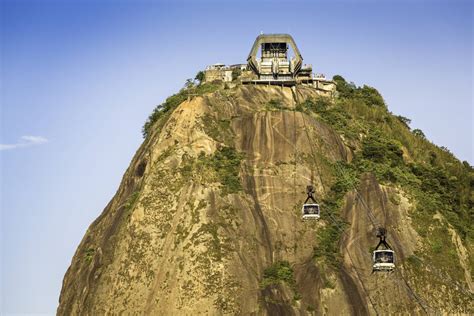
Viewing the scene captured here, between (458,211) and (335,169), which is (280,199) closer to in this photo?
(335,169)

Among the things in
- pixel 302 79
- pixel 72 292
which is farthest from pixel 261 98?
pixel 72 292

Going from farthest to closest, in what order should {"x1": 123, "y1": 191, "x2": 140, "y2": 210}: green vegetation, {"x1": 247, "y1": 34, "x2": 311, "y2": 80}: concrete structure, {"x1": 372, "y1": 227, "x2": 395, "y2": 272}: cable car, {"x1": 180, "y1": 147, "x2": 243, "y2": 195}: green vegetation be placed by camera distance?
1. {"x1": 247, "y1": 34, "x2": 311, "y2": 80}: concrete structure
2. {"x1": 123, "y1": 191, "x2": 140, "y2": 210}: green vegetation
3. {"x1": 180, "y1": 147, "x2": 243, "y2": 195}: green vegetation
4. {"x1": 372, "y1": 227, "x2": 395, "y2": 272}: cable car

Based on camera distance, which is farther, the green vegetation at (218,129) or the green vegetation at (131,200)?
the green vegetation at (218,129)

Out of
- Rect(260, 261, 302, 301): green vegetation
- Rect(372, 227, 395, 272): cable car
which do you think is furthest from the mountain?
Rect(372, 227, 395, 272): cable car

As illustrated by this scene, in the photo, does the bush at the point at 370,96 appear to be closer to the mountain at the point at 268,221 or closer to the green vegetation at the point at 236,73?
the mountain at the point at 268,221

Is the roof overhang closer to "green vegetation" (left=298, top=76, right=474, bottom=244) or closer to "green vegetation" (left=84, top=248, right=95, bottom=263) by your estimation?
"green vegetation" (left=298, top=76, right=474, bottom=244)

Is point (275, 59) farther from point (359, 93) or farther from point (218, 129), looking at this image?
point (218, 129)

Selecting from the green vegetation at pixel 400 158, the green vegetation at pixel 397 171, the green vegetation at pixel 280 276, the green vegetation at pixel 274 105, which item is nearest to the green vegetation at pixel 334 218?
the green vegetation at pixel 397 171

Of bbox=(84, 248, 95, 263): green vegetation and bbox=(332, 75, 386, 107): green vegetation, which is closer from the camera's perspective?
bbox=(84, 248, 95, 263): green vegetation
